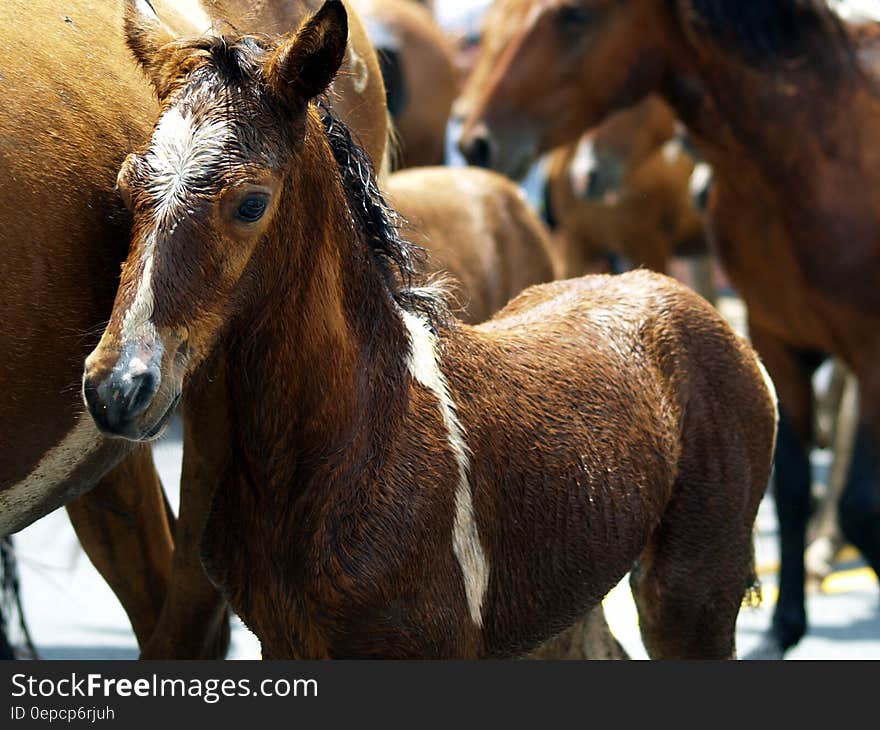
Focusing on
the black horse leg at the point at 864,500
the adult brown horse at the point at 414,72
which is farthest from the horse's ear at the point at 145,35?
the adult brown horse at the point at 414,72

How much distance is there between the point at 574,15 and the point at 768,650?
230 centimetres

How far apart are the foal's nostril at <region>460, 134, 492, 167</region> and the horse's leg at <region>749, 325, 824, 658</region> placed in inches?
45.2

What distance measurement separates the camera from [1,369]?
2369 millimetres

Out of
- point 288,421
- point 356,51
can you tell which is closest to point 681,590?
point 288,421

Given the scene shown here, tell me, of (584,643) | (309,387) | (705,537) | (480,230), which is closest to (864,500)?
(584,643)

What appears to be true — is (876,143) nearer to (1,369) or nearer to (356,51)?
(356,51)

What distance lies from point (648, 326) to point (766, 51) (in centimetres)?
172

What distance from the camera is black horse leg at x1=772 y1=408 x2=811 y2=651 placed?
4.82m

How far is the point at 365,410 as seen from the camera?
2.43 m

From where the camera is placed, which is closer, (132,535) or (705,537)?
(705,537)

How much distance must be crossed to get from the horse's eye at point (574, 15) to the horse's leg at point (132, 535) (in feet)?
7.42

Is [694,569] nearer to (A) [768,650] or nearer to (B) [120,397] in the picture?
(B) [120,397]

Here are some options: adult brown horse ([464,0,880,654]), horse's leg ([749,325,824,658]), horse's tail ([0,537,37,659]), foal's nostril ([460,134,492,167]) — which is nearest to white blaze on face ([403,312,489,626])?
horse's tail ([0,537,37,659])

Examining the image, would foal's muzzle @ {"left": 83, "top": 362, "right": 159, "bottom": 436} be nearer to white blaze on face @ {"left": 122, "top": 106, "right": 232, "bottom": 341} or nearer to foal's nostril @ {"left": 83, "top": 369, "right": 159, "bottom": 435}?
foal's nostril @ {"left": 83, "top": 369, "right": 159, "bottom": 435}
